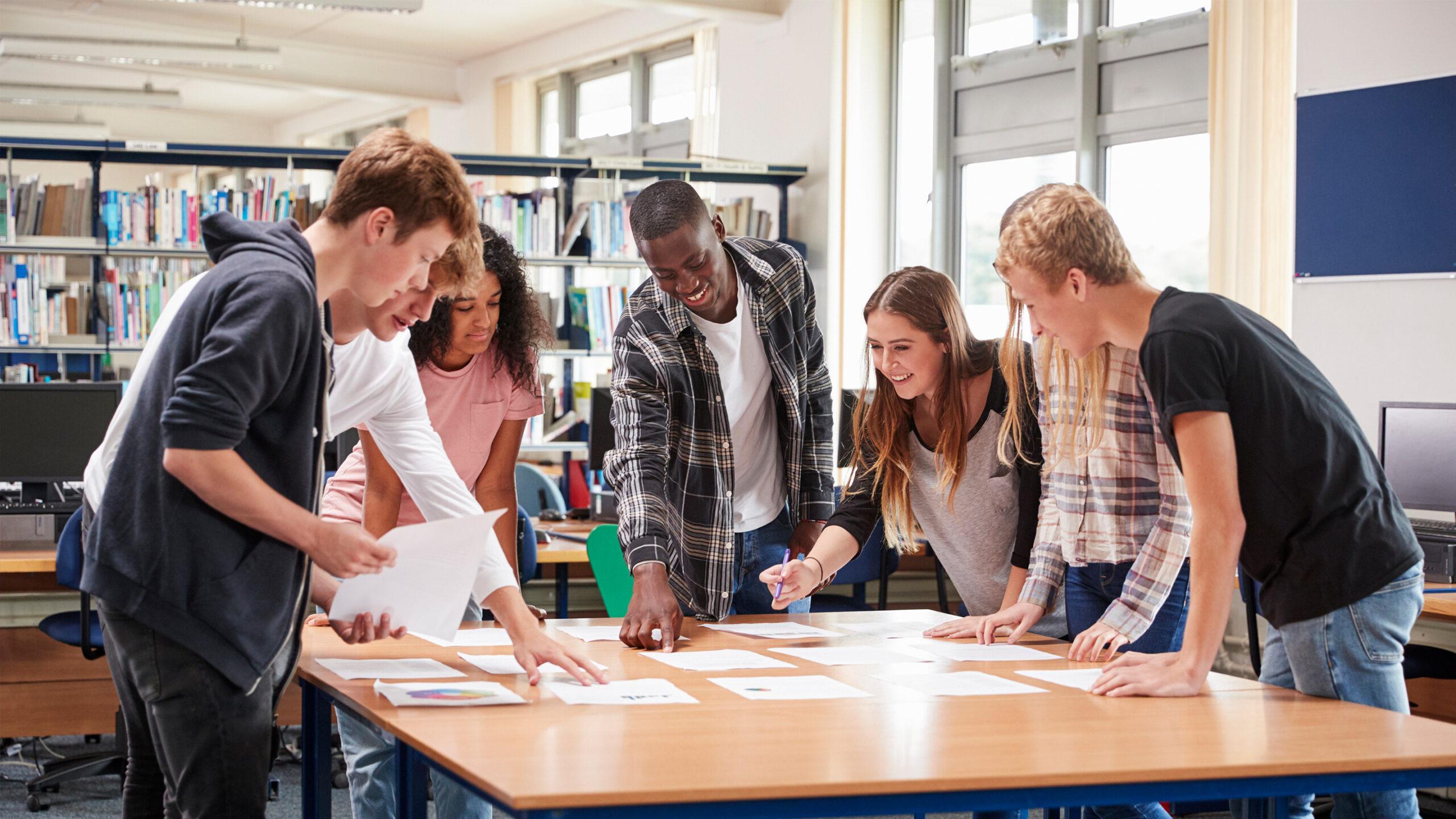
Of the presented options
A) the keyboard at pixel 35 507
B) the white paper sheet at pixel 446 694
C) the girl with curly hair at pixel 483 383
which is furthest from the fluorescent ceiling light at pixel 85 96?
the white paper sheet at pixel 446 694

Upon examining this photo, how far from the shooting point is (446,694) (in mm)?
1618

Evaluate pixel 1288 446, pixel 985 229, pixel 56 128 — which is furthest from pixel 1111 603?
pixel 56 128

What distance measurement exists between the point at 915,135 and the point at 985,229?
0.69m

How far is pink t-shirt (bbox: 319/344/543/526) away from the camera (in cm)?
242

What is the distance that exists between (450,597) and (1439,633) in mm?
3101

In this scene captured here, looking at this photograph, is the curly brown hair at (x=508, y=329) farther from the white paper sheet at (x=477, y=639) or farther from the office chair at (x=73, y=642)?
the office chair at (x=73, y=642)

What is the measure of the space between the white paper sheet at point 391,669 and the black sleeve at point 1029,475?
974 millimetres

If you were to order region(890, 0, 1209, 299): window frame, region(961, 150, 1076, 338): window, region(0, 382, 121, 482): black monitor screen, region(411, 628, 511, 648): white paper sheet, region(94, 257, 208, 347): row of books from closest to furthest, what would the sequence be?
region(411, 628, 511, 648): white paper sheet → region(0, 382, 121, 482): black monitor screen → region(890, 0, 1209, 299): window frame → region(94, 257, 208, 347): row of books → region(961, 150, 1076, 338): window

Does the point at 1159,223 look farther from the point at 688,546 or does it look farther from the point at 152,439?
the point at 152,439

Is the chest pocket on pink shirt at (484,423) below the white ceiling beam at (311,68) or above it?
below

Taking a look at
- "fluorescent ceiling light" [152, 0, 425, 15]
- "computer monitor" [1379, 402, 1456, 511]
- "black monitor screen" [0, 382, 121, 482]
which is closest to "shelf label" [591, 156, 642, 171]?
"fluorescent ceiling light" [152, 0, 425, 15]

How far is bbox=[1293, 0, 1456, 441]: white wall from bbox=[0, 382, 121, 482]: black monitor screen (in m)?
3.83

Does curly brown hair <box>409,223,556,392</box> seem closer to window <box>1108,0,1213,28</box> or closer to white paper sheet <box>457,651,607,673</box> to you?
white paper sheet <box>457,651,607,673</box>

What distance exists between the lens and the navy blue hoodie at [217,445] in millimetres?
1285
